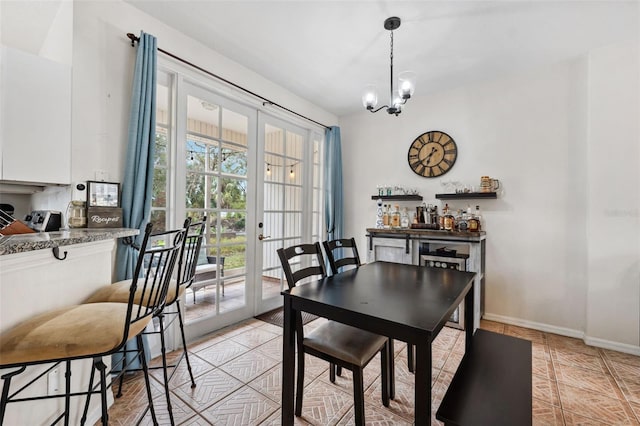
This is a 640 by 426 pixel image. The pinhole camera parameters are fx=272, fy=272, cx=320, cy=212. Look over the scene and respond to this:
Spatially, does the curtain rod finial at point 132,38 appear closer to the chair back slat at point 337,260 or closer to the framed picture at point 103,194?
the framed picture at point 103,194

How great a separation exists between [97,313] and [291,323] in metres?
0.86

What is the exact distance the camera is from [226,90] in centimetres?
274

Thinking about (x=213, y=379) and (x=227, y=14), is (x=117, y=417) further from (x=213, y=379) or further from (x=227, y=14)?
(x=227, y=14)

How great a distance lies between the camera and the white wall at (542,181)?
2.46m

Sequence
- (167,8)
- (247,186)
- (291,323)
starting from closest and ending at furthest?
(291,323) < (167,8) < (247,186)

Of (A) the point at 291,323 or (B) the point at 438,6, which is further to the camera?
(B) the point at 438,6

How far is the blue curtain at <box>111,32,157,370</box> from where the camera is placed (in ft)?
6.40

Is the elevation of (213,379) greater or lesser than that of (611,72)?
lesser

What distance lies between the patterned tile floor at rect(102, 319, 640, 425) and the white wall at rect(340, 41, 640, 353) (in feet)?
1.55

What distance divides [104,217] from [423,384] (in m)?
2.11

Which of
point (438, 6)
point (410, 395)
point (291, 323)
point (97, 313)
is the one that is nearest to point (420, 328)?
point (291, 323)

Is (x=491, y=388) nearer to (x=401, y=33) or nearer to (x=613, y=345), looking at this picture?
(x=613, y=345)

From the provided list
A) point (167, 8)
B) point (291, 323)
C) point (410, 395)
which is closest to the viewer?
point (291, 323)

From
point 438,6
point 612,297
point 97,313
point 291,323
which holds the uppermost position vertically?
point 438,6
